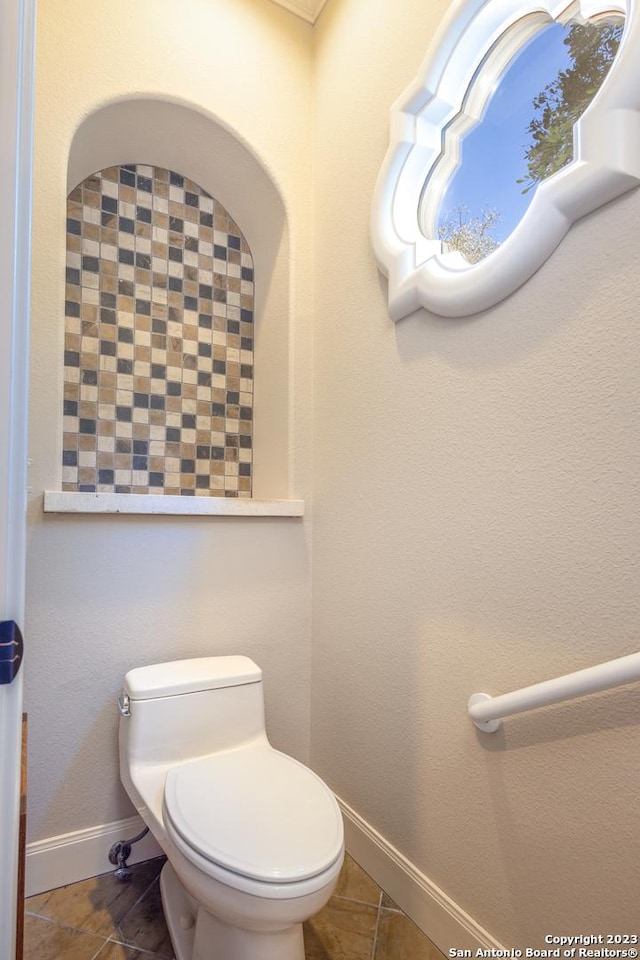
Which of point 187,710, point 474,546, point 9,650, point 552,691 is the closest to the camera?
point 9,650

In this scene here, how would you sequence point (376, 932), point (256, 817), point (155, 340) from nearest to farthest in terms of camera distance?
point (256, 817) → point (376, 932) → point (155, 340)

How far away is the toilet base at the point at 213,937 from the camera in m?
1.02

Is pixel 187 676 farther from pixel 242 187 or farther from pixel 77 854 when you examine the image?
pixel 242 187

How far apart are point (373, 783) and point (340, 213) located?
1.85 metres

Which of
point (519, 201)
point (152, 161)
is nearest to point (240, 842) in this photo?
point (519, 201)

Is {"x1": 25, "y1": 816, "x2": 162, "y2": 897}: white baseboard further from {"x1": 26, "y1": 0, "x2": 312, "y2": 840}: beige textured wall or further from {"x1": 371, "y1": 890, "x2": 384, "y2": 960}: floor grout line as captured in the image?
{"x1": 371, "y1": 890, "x2": 384, "y2": 960}: floor grout line

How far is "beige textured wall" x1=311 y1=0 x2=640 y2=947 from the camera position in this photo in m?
0.93

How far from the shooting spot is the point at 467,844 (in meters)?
1.19

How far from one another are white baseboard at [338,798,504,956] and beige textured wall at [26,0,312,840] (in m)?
0.37

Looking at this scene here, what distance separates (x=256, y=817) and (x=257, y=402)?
4.79 ft

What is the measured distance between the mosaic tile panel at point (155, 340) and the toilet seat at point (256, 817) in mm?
1024

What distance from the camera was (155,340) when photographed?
6.31 ft

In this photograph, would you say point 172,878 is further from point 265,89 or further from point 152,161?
Result: point 265,89

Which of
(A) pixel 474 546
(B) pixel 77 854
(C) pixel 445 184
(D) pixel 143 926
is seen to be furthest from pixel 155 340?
(D) pixel 143 926
